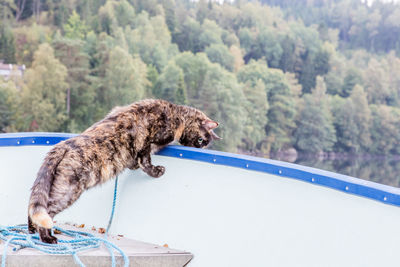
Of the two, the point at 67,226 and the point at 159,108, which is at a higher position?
the point at 159,108

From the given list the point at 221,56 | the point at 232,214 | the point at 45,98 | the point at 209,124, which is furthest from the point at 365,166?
the point at 232,214

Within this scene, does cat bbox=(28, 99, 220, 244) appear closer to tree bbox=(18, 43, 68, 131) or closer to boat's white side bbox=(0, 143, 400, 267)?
boat's white side bbox=(0, 143, 400, 267)

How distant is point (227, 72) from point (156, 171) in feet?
156

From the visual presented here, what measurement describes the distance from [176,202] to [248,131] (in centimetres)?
4046

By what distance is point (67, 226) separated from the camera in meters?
2.51

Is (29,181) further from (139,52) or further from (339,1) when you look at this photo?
(339,1)

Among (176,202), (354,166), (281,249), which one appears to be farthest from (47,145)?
(354,166)

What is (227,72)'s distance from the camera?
49.5 meters

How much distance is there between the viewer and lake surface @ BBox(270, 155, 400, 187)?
40.5 m

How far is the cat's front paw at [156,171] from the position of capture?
8.09 feet

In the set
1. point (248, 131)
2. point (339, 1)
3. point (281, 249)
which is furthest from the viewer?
point (339, 1)

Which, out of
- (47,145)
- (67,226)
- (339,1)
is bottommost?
(67,226)

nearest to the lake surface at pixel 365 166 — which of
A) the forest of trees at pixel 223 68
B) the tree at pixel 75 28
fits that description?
the forest of trees at pixel 223 68

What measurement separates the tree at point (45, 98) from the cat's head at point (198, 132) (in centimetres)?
3459
